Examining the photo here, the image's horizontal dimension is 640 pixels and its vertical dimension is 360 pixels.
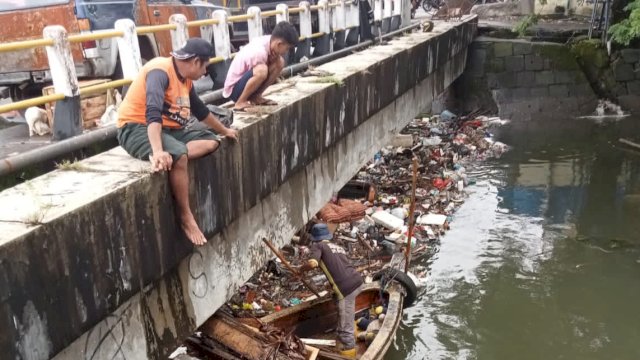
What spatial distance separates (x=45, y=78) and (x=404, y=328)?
601 centimetres

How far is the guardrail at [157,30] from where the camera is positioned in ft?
14.6

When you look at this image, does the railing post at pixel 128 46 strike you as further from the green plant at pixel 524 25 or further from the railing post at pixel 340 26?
the green plant at pixel 524 25

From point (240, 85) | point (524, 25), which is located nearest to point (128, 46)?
point (240, 85)

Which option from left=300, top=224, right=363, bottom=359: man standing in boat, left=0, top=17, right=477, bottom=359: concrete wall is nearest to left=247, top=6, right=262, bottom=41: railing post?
left=0, top=17, right=477, bottom=359: concrete wall

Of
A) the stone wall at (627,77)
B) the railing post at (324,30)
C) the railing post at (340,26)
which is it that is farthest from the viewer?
the stone wall at (627,77)

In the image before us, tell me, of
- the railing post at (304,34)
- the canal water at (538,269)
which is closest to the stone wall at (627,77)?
the canal water at (538,269)

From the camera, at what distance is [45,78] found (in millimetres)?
6559

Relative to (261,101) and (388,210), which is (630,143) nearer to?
(388,210)

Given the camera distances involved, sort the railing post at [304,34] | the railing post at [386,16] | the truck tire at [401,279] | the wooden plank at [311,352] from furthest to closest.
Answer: the railing post at [386,16] → the railing post at [304,34] → the truck tire at [401,279] → the wooden plank at [311,352]

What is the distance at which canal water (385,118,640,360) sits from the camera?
26.9 ft

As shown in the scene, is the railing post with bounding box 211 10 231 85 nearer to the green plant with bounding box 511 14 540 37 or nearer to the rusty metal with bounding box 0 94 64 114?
the rusty metal with bounding box 0 94 64 114

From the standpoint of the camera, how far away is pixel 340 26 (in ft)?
38.6

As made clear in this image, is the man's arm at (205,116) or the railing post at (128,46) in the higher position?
the railing post at (128,46)

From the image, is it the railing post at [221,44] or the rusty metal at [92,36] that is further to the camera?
the railing post at [221,44]
